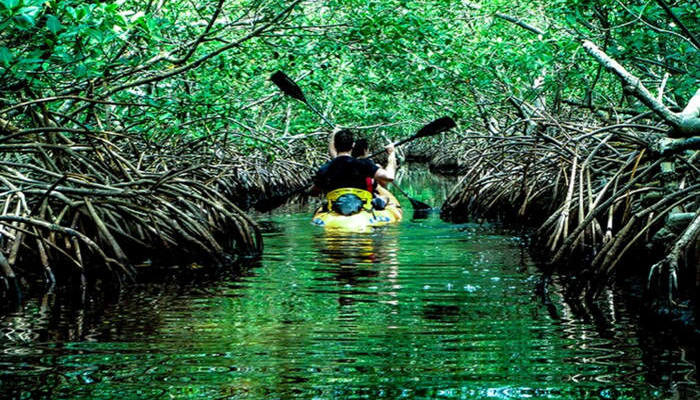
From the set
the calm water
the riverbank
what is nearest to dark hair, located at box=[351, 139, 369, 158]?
the riverbank

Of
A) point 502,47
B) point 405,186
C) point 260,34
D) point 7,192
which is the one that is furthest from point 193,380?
point 405,186

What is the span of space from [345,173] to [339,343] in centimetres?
584

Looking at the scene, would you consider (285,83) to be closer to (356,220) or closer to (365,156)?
(365,156)

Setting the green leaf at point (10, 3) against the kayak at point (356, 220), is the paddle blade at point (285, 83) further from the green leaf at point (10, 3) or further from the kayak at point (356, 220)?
the green leaf at point (10, 3)

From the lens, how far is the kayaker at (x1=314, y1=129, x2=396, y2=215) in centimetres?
958

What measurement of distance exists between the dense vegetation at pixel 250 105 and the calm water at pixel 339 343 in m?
0.62

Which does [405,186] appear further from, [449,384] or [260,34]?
[449,384]

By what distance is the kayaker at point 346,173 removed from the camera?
31.4ft

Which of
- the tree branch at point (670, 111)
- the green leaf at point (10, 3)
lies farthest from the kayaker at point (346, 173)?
the green leaf at point (10, 3)

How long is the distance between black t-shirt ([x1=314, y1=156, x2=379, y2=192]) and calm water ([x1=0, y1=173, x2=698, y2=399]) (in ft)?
10.8

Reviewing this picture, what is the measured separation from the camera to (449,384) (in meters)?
3.12

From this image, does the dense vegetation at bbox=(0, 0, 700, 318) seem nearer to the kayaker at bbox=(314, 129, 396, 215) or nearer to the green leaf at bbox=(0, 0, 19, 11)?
the green leaf at bbox=(0, 0, 19, 11)

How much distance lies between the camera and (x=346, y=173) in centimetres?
963

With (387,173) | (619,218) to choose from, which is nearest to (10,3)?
(619,218)
